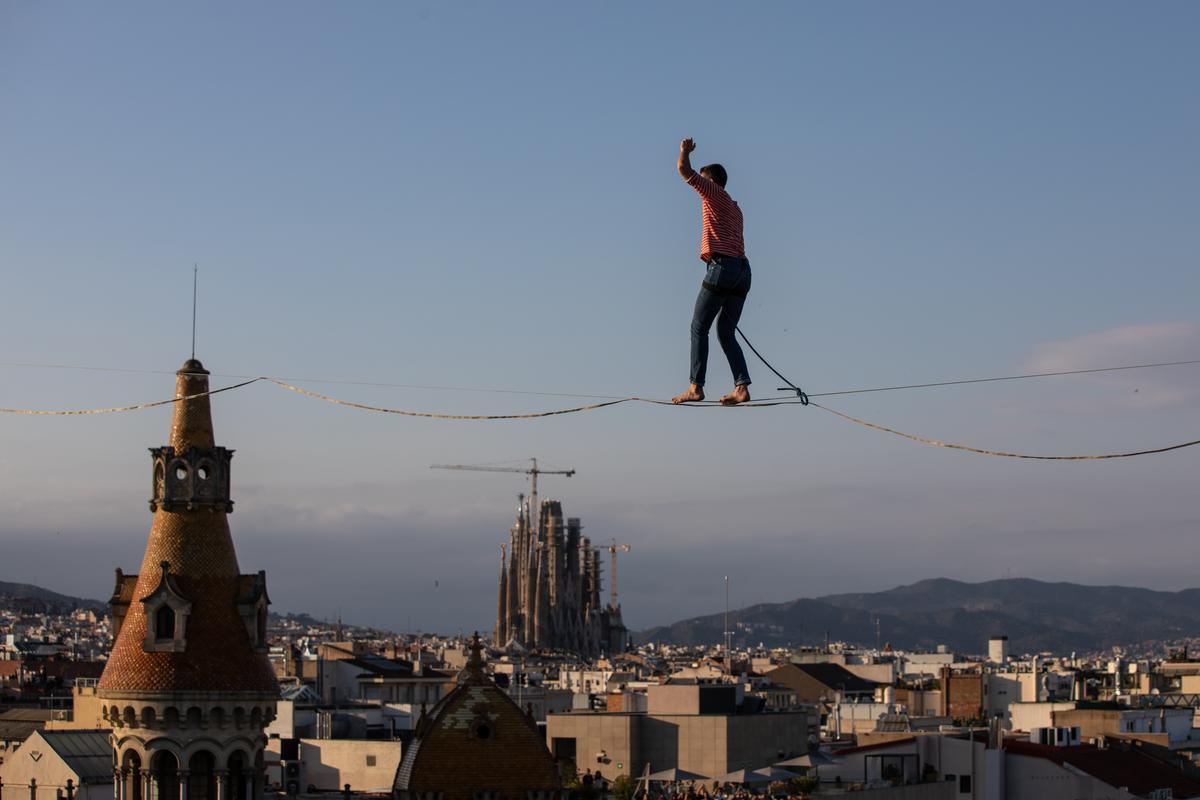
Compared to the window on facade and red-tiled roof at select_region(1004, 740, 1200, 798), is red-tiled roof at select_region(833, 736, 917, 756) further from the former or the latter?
the window on facade

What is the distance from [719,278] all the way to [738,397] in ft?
4.35

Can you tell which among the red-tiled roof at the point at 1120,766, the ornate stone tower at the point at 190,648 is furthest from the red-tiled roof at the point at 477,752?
the red-tiled roof at the point at 1120,766

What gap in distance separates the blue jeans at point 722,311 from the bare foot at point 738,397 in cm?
6

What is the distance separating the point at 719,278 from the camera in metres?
22.3

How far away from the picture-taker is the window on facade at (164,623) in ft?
179

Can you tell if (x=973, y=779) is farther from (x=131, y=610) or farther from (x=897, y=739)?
(x=131, y=610)

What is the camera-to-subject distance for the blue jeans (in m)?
22.4

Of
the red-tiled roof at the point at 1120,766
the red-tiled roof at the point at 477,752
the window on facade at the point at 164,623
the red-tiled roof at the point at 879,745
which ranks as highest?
the window on facade at the point at 164,623

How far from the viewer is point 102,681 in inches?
2154

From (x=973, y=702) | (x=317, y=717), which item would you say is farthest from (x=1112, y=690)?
(x=317, y=717)

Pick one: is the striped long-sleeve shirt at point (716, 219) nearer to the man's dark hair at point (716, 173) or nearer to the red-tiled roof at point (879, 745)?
the man's dark hair at point (716, 173)

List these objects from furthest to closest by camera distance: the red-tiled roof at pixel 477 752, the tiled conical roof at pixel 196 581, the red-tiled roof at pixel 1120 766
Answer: the red-tiled roof at pixel 1120 766 → the red-tiled roof at pixel 477 752 → the tiled conical roof at pixel 196 581

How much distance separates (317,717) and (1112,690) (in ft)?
246

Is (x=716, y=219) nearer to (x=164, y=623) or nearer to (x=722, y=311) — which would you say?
(x=722, y=311)
